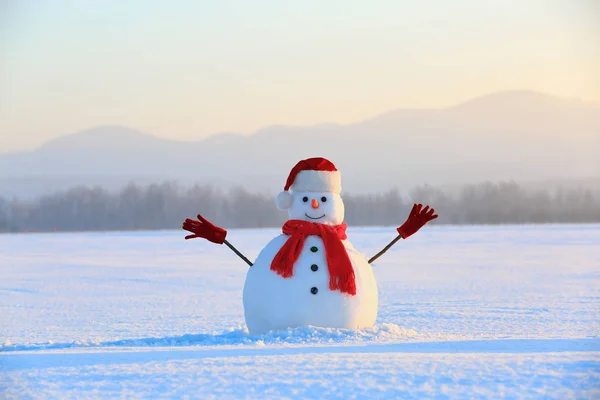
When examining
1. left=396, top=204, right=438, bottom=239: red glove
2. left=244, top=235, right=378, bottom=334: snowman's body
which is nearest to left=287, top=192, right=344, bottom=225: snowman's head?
left=244, top=235, right=378, bottom=334: snowman's body

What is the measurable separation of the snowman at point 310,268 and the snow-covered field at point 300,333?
0.20m

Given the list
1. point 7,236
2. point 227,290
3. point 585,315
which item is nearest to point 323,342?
point 585,315

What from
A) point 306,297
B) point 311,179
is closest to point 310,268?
point 306,297

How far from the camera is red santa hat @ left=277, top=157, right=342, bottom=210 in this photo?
7.94 metres

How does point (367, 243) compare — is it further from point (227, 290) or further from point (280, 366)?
point (280, 366)

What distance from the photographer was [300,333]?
7426 mm

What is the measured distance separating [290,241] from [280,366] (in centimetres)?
184

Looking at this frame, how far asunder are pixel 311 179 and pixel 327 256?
2.46 ft

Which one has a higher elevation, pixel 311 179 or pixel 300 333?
pixel 311 179

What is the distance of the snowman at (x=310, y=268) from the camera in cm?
758

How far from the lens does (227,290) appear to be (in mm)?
14672

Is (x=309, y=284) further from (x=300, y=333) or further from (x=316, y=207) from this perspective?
(x=316, y=207)

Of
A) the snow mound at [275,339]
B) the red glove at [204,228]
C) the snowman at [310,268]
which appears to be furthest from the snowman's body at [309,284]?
the red glove at [204,228]

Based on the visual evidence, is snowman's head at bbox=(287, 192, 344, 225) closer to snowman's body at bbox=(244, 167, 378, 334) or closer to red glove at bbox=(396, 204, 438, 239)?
snowman's body at bbox=(244, 167, 378, 334)
